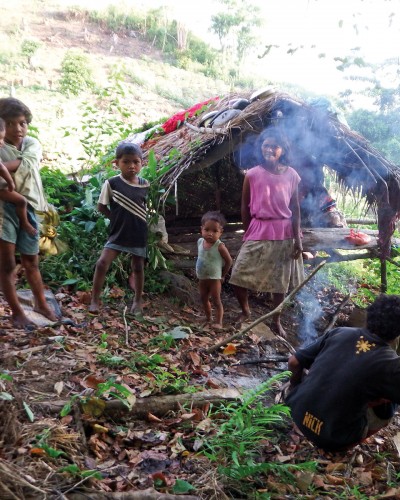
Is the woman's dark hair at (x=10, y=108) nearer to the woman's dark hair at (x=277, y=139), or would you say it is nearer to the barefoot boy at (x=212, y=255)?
the barefoot boy at (x=212, y=255)

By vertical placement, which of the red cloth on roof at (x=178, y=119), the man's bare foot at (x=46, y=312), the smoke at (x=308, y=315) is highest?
the red cloth on roof at (x=178, y=119)

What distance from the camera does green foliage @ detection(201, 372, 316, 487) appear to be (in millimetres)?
2693

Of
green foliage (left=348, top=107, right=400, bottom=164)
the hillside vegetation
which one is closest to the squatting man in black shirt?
the hillside vegetation

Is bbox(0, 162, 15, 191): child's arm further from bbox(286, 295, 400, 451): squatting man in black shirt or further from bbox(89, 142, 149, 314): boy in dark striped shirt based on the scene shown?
bbox(286, 295, 400, 451): squatting man in black shirt

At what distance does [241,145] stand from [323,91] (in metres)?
13.7

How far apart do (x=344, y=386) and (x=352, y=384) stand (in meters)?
0.05

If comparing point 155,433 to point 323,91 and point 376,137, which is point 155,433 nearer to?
point 376,137

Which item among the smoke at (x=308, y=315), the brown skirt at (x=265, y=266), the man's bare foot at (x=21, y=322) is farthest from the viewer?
the smoke at (x=308, y=315)

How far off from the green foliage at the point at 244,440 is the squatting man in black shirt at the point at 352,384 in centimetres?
21

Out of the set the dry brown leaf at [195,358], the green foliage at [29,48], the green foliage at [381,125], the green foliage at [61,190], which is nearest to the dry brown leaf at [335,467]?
the dry brown leaf at [195,358]

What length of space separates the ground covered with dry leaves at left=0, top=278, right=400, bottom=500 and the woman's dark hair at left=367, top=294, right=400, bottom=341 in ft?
2.90

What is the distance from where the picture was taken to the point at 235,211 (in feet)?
25.7

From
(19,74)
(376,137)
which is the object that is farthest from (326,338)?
(19,74)

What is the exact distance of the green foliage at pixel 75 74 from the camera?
613 inches
